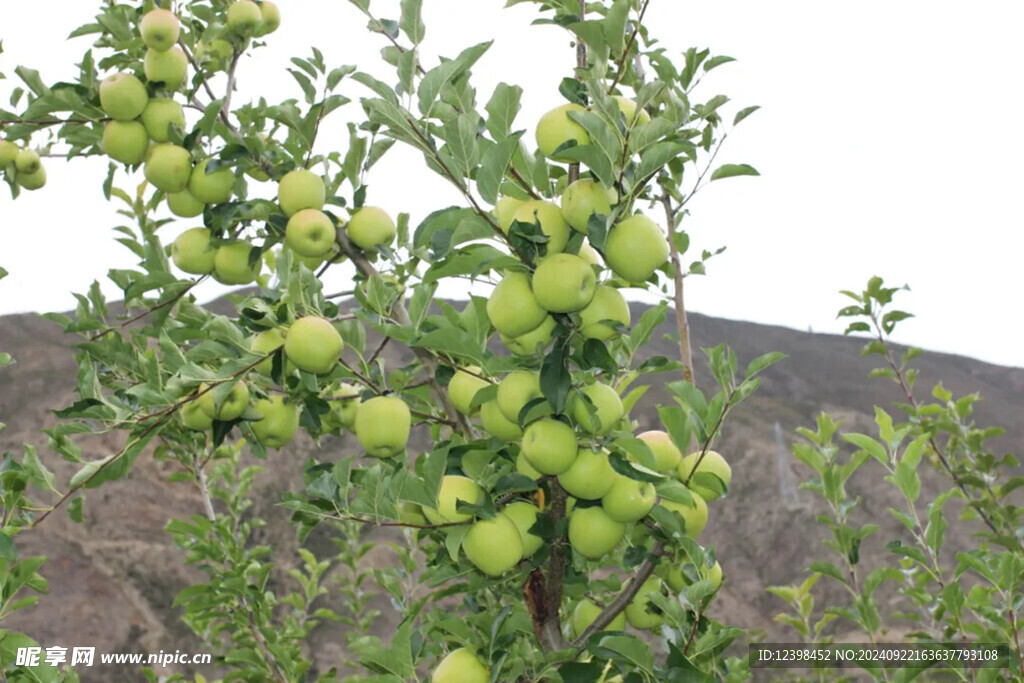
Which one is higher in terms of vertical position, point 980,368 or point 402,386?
point 980,368

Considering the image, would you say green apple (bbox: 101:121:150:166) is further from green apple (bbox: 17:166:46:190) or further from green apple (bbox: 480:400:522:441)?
green apple (bbox: 480:400:522:441)

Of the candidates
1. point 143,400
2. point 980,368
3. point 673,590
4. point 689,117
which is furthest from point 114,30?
point 980,368

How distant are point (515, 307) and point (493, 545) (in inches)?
16.2

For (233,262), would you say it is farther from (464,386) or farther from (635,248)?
(635,248)

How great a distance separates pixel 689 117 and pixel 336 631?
5637 millimetres

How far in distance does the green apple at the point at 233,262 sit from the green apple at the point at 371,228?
1.02 feet

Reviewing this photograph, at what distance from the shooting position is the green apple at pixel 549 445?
1230 millimetres

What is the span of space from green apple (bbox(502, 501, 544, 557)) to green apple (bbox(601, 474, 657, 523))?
135 mm

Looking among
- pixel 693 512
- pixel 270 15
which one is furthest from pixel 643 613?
pixel 270 15

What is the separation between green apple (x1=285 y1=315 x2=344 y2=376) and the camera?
150 cm

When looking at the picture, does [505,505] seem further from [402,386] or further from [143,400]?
[143,400]

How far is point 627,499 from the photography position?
1.30 meters

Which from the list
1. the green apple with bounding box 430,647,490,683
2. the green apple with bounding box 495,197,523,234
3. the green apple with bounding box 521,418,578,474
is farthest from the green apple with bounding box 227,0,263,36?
the green apple with bounding box 430,647,490,683

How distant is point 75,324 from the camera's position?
2.04 metres
